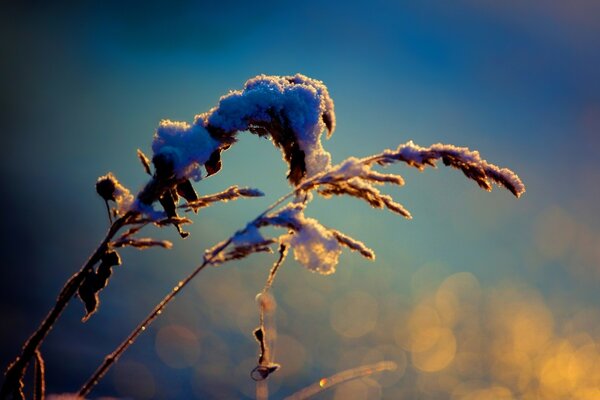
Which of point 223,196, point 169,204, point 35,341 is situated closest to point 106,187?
point 169,204

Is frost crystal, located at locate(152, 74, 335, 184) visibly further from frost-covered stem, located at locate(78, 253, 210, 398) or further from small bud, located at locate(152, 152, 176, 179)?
frost-covered stem, located at locate(78, 253, 210, 398)

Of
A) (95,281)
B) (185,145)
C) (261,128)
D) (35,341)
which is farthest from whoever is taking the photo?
(261,128)

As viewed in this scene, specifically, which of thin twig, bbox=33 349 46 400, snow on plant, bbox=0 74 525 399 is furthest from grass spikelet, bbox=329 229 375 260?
thin twig, bbox=33 349 46 400

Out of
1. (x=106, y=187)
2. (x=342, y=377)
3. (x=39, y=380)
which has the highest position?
(x=106, y=187)

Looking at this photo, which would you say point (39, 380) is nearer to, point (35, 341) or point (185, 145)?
point (35, 341)

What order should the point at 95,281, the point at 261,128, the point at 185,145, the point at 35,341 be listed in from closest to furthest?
the point at 35,341 < the point at 95,281 < the point at 185,145 < the point at 261,128

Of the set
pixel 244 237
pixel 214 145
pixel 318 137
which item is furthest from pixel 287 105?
pixel 244 237

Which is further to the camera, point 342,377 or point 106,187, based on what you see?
point 342,377

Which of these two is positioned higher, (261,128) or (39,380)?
(261,128)
